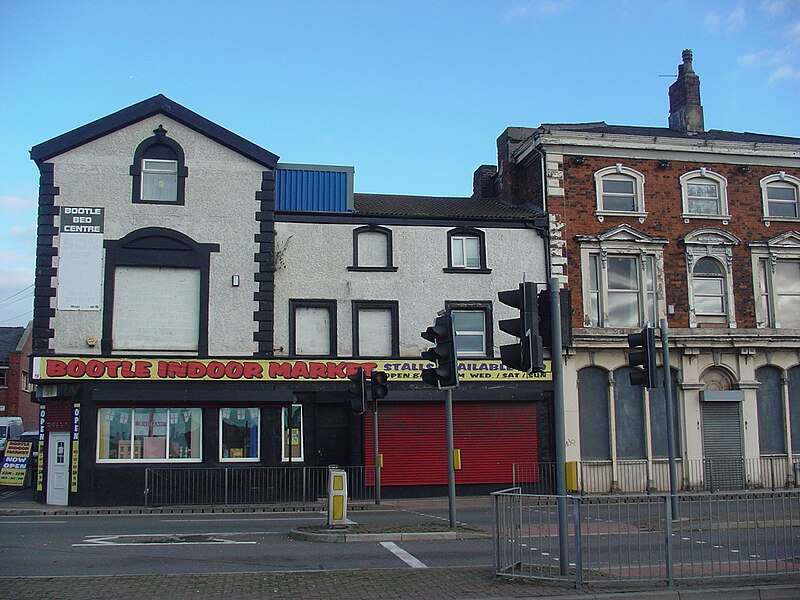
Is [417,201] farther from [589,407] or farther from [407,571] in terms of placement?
[407,571]

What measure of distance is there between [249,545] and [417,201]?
18.3 m

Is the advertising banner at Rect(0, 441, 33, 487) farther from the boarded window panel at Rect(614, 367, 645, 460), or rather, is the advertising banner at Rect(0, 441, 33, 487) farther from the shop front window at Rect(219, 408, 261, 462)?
the boarded window panel at Rect(614, 367, 645, 460)

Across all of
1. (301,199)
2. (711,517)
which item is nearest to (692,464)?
(301,199)

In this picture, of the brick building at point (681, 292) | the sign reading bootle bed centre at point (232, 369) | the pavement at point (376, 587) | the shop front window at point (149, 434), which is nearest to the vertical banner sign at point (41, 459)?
the sign reading bootle bed centre at point (232, 369)

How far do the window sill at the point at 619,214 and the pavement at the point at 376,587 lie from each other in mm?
18728

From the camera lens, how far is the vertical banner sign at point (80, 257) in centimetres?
2508

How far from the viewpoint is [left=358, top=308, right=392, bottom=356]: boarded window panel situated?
27062 millimetres

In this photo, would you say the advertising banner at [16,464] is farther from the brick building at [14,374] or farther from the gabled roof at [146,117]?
the brick building at [14,374]

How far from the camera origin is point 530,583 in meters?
10.7

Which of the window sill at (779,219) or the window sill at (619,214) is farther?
the window sill at (779,219)

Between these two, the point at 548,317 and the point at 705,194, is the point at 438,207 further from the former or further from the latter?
the point at 548,317

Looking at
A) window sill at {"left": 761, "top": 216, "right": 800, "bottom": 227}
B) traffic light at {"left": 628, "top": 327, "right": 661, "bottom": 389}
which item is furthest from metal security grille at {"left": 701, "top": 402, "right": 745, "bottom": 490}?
traffic light at {"left": 628, "top": 327, "right": 661, "bottom": 389}

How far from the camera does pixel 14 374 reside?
51125mm

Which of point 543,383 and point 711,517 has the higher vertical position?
point 543,383
